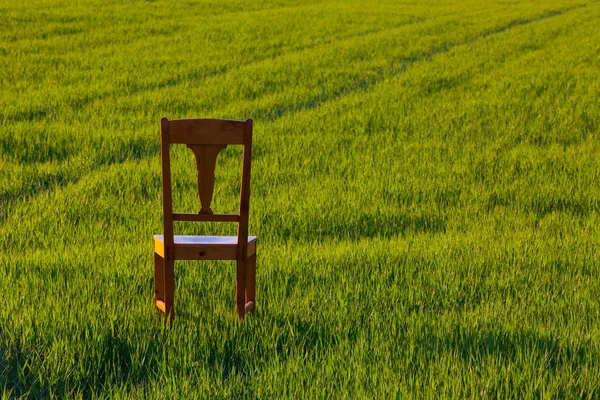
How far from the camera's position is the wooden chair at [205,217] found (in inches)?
150

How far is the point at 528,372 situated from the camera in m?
3.53

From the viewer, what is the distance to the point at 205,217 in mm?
3879

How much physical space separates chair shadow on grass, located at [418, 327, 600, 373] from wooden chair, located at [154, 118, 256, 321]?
1.06 meters

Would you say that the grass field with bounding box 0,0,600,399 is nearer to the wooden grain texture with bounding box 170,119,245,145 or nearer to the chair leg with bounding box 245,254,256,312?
the chair leg with bounding box 245,254,256,312

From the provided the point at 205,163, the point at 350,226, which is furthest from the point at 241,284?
the point at 350,226

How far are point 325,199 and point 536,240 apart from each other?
2005mm

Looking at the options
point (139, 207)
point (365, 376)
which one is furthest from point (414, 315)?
point (139, 207)

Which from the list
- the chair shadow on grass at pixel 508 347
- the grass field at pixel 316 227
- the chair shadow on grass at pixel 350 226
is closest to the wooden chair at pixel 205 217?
the grass field at pixel 316 227

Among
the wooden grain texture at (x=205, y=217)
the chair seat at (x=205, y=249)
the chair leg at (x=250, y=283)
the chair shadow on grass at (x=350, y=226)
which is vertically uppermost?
the wooden grain texture at (x=205, y=217)

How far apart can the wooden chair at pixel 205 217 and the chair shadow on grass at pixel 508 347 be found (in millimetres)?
1061

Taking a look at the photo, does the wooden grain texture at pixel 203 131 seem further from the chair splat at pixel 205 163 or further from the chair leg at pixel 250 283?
the chair leg at pixel 250 283

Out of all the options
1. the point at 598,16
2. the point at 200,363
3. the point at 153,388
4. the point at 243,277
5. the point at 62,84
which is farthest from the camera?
the point at 598,16

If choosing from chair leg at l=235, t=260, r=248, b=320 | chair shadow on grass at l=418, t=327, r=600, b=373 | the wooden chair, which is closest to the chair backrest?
the wooden chair

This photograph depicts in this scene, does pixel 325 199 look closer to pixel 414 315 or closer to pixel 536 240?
pixel 536 240
